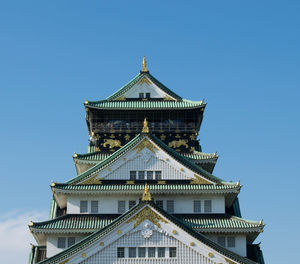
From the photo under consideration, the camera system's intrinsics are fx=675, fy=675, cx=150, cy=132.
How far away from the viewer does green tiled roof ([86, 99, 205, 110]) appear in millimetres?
60312

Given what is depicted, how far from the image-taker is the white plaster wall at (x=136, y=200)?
51.8m

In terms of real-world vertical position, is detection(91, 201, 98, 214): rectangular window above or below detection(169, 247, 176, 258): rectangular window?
above

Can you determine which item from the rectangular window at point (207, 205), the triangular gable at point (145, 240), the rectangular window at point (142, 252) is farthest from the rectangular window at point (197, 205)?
the rectangular window at point (142, 252)

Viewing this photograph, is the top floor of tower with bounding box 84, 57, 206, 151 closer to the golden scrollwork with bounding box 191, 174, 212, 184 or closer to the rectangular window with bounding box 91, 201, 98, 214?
the golden scrollwork with bounding box 191, 174, 212, 184

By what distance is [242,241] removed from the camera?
50.6m

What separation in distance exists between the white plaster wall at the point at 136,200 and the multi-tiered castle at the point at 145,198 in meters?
0.08

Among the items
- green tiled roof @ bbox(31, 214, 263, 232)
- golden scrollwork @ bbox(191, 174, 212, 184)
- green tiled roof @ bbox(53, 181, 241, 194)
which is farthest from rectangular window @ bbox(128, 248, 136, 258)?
golden scrollwork @ bbox(191, 174, 212, 184)

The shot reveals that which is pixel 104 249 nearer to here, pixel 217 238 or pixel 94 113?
pixel 217 238

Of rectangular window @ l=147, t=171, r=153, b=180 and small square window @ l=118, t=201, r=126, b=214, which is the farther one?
rectangular window @ l=147, t=171, r=153, b=180

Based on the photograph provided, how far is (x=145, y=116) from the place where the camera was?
6100 cm

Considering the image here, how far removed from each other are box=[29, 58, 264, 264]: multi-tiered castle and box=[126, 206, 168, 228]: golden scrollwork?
7 cm

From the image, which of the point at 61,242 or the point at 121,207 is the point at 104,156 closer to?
the point at 121,207

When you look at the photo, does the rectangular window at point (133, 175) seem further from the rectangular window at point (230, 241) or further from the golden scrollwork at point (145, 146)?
the rectangular window at point (230, 241)

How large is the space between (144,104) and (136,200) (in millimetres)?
11964
